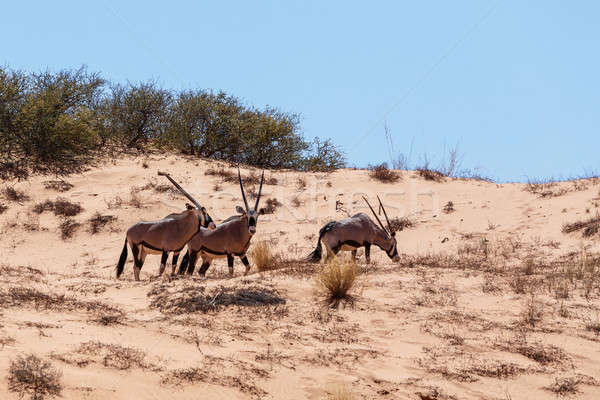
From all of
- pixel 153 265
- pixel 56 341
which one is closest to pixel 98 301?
pixel 56 341

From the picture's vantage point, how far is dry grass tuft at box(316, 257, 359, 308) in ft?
29.9

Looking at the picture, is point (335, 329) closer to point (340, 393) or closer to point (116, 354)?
point (340, 393)

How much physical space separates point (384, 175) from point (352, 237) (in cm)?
951

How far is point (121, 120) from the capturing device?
27.8m

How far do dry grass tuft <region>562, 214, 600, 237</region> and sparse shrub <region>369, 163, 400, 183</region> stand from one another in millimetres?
7211

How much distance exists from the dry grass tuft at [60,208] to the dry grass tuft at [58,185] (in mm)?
1196

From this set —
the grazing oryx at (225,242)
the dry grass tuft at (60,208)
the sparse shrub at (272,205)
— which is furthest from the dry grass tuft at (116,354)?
the dry grass tuft at (60,208)

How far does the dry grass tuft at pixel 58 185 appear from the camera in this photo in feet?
68.7

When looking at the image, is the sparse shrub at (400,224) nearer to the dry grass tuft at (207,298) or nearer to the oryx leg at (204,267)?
the oryx leg at (204,267)

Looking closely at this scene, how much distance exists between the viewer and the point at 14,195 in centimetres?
1991

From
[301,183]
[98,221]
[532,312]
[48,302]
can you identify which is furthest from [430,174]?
[48,302]

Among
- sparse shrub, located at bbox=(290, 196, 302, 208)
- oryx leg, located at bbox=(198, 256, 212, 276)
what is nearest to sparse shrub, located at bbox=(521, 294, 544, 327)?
oryx leg, located at bbox=(198, 256, 212, 276)

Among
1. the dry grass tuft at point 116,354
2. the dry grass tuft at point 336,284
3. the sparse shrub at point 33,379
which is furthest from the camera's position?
the dry grass tuft at point 336,284

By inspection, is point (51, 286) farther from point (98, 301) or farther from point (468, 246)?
point (468, 246)
